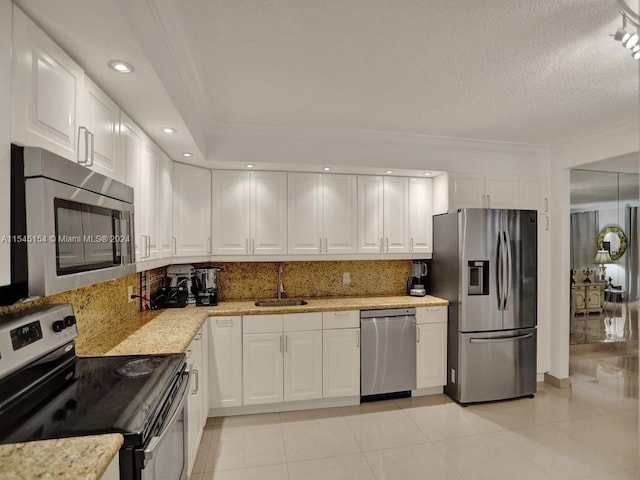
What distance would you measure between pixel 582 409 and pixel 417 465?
1.85 m

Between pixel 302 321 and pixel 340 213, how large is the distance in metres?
1.13

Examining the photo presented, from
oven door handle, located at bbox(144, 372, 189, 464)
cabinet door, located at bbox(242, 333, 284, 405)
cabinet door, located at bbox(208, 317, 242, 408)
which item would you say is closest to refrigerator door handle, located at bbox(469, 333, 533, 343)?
cabinet door, located at bbox(242, 333, 284, 405)

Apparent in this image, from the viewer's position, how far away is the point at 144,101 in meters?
1.87

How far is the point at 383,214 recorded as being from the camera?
3566 millimetres

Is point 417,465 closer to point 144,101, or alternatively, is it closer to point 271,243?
point 271,243

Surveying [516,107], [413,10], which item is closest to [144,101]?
[413,10]

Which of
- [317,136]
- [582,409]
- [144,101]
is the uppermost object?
[317,136]

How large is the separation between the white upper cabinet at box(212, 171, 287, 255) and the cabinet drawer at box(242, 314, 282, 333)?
0.64 m

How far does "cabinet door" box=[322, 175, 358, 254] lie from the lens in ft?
11.3

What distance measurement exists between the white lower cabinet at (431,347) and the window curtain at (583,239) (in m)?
2.03

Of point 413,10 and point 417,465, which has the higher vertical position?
point 413,10

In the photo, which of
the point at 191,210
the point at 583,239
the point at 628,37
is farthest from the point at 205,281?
the point at 583,239

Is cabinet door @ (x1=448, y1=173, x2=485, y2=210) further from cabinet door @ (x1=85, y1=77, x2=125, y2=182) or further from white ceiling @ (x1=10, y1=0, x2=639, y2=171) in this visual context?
cabinet door @ (x1=85, y1=77, x2=125, y2=182)

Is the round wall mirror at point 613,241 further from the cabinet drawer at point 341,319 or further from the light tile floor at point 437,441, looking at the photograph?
the cabinet drawer at point 341,319
